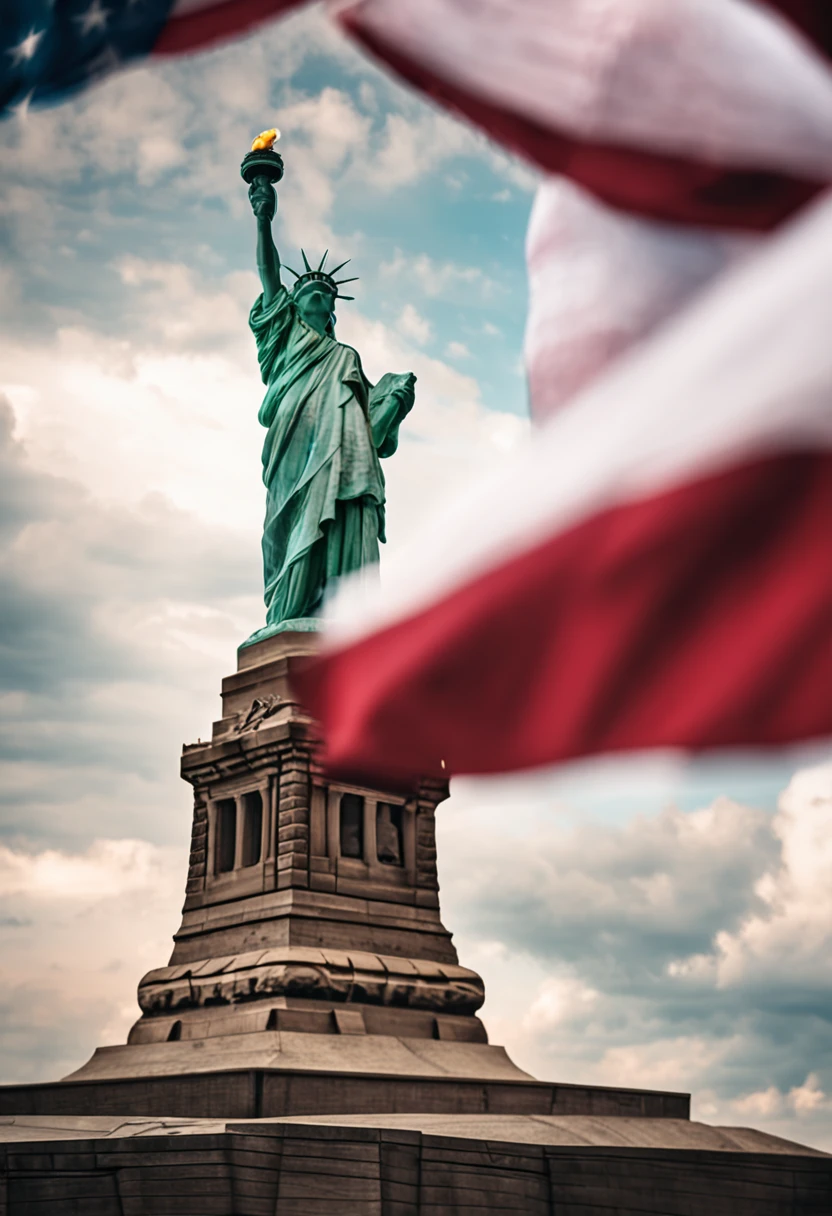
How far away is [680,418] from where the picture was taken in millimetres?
2650

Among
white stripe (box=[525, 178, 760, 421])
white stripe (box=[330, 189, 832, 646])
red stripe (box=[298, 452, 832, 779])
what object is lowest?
red stripe (box=[298, 452, 832, 779])

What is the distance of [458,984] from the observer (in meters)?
18.5

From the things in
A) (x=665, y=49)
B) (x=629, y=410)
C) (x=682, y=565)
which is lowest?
(x=682, y=565)

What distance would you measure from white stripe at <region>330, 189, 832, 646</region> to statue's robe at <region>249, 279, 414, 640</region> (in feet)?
55.5

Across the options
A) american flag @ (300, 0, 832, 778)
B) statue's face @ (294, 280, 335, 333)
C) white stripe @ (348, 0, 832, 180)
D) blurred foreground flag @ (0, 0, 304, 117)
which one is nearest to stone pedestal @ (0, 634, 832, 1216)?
statue's face @ (294, 280, 335, 333)

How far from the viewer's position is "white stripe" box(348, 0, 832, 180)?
3.29 meters

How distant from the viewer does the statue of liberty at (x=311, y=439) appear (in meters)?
20.2

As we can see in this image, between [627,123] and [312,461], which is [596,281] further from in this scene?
[312,461]

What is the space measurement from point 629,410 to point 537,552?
329mm

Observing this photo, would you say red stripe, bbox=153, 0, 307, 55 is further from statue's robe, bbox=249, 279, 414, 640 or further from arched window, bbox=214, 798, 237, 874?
arched window, bbox=214, 798, 237, 874

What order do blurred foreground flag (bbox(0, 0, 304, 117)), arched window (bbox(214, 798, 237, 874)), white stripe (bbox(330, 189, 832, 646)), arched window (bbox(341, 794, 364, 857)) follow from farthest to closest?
arched window (bbox(214, 798, 237, 874))
arched window (bbox(341, 794, 364, 857))
blurred foreground flag (bbox(0, 0, 304, 117))
white stripe (bbox(330, 189, 832, 646))

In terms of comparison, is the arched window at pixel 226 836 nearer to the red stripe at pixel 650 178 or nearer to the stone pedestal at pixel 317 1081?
the stone pedestal at pixel 317 1081

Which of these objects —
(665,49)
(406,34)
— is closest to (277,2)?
(406,34)

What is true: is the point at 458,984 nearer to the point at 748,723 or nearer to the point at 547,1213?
the point at 547,1213
